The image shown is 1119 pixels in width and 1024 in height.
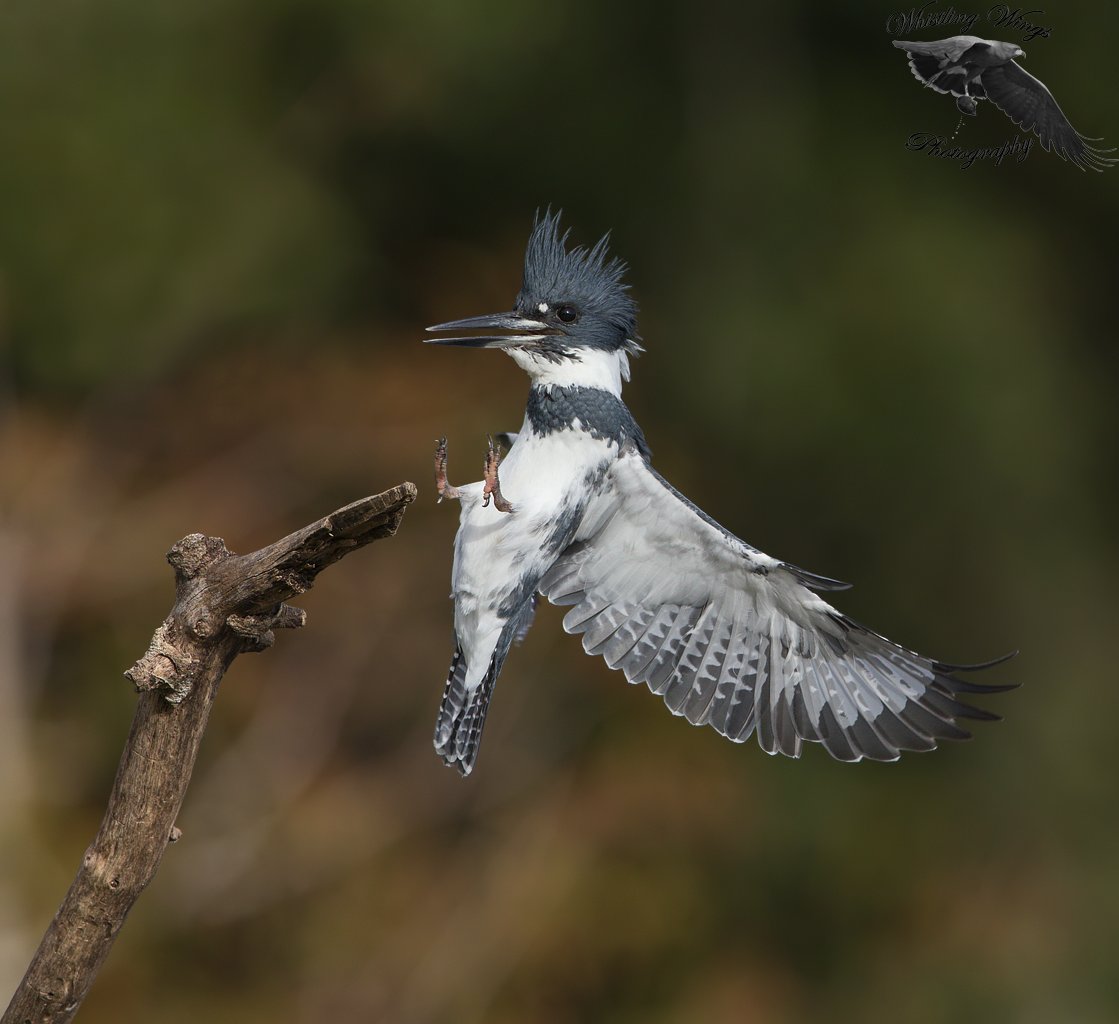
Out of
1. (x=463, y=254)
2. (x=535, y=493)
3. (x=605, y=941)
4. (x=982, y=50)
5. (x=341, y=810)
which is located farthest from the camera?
(x=463, y=254)

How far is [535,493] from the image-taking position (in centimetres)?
191

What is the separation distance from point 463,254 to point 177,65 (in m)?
1.32

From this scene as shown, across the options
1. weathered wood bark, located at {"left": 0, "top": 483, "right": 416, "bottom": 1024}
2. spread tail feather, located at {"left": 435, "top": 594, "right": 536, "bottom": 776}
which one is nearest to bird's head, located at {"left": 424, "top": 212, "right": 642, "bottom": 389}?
spread tail feather, located at {"left": 435, "top": 594, "right": 536, "bottom": 776}

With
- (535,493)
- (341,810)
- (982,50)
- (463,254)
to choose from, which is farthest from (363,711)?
(982,50)

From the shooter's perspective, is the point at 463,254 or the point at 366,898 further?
the point at 463,254

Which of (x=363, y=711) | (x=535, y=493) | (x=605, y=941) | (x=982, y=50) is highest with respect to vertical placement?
(x=982, y=50)

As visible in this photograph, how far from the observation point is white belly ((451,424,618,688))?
6.29ft

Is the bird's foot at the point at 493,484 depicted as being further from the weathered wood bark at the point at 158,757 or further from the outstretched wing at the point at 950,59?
the outstretched wing at the point at 950,59

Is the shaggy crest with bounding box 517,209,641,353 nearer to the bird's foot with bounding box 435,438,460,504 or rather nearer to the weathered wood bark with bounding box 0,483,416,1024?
the bird's foot with bounding box 435,438,460,504

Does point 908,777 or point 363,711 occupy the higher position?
point 363,711

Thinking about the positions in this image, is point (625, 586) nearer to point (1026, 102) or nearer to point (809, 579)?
point (809, 579)

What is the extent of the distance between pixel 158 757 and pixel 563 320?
846 millimetres

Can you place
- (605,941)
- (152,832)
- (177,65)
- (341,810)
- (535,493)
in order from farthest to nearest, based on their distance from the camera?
(177,65)
(605,941)
(341,810)
(535,493)
(152,832)

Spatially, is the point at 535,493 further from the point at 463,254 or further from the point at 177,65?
the point at 177,65
